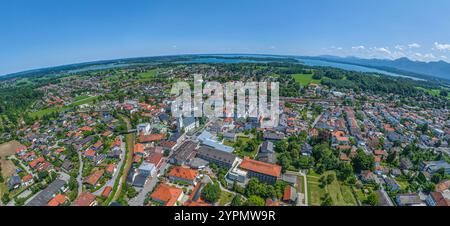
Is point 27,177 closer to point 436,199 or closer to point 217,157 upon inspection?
point 217,157

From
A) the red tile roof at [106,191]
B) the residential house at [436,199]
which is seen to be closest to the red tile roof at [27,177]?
the red tile roof at [106,191]

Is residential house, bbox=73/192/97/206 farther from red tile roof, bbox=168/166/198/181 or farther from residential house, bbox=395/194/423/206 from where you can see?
residential house, bbox=395/194/423/206

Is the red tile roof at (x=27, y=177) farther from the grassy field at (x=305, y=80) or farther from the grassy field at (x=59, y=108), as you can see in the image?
the grassy field at (x=305, y=80)

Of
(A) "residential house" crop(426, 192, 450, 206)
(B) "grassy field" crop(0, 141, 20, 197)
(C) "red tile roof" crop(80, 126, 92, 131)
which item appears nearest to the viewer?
(A) "residential house" crop(426, 192, 450, 206)

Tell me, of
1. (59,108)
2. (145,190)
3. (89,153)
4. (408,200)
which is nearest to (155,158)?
(145,190)

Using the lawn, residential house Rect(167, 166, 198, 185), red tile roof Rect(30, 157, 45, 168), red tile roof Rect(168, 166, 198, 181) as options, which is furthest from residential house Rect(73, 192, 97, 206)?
red tile roof Rect(30, 157, 45, 168)

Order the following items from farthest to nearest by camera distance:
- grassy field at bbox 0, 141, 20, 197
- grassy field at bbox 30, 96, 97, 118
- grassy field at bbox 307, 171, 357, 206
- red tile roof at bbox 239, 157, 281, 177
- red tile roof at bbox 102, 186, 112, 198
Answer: grassy field at bbox 30, 96, 97, 118
grassy field at bbox 0, 141, 20, 197
red tile roof at bbox 239, 157, 281, 177
red tile roof at bbox 102, 186, 112, 198
grassy field at bbox 307, 171, 357, 206

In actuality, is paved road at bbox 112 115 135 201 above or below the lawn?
above
